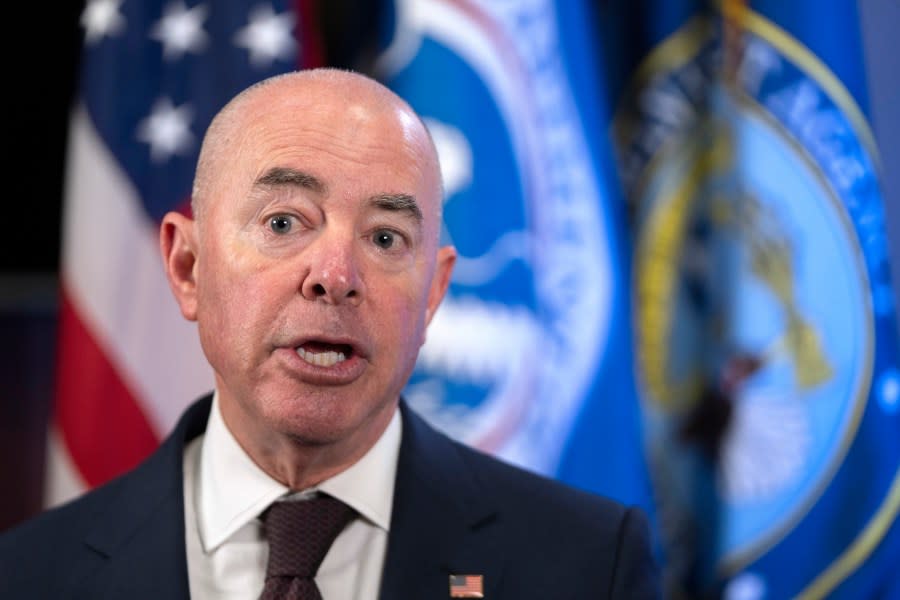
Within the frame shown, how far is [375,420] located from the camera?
1471 millimetres

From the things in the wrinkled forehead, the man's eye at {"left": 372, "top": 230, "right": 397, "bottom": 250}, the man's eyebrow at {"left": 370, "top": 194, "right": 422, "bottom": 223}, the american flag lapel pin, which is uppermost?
the wrinkled forehead

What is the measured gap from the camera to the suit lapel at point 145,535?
1.42 metres

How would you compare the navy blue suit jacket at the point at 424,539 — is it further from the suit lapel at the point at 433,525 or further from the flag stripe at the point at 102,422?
the flag stripe at the point at 102,422

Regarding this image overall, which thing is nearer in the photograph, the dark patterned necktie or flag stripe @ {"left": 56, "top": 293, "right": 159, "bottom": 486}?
the dark patterned necktie

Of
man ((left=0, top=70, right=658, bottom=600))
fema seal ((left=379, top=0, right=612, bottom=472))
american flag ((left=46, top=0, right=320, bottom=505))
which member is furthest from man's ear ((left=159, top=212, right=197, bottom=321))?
fema seal ((left=379, top=0, right=612, bottom=472))

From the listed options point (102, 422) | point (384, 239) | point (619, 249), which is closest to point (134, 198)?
point (102, 422)

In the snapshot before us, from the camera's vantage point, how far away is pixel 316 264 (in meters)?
1.29

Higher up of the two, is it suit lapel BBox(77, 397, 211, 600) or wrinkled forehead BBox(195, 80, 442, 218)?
wrinkled forehead BBox(195, 80, 442, 218)

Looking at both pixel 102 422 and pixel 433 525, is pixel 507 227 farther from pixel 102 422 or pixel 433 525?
pixel 433 525

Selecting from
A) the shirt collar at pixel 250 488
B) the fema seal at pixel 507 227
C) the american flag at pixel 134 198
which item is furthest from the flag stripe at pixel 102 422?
Result: the shirt collar at pixel 250 488

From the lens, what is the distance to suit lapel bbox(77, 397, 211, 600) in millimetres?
1417

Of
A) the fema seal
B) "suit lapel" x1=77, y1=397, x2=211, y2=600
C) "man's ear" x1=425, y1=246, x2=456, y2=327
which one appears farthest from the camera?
the fema seal

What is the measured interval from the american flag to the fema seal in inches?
15.4

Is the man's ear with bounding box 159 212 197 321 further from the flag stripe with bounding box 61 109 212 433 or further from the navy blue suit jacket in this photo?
the flag stripe with bounding box 61 109 212 433
